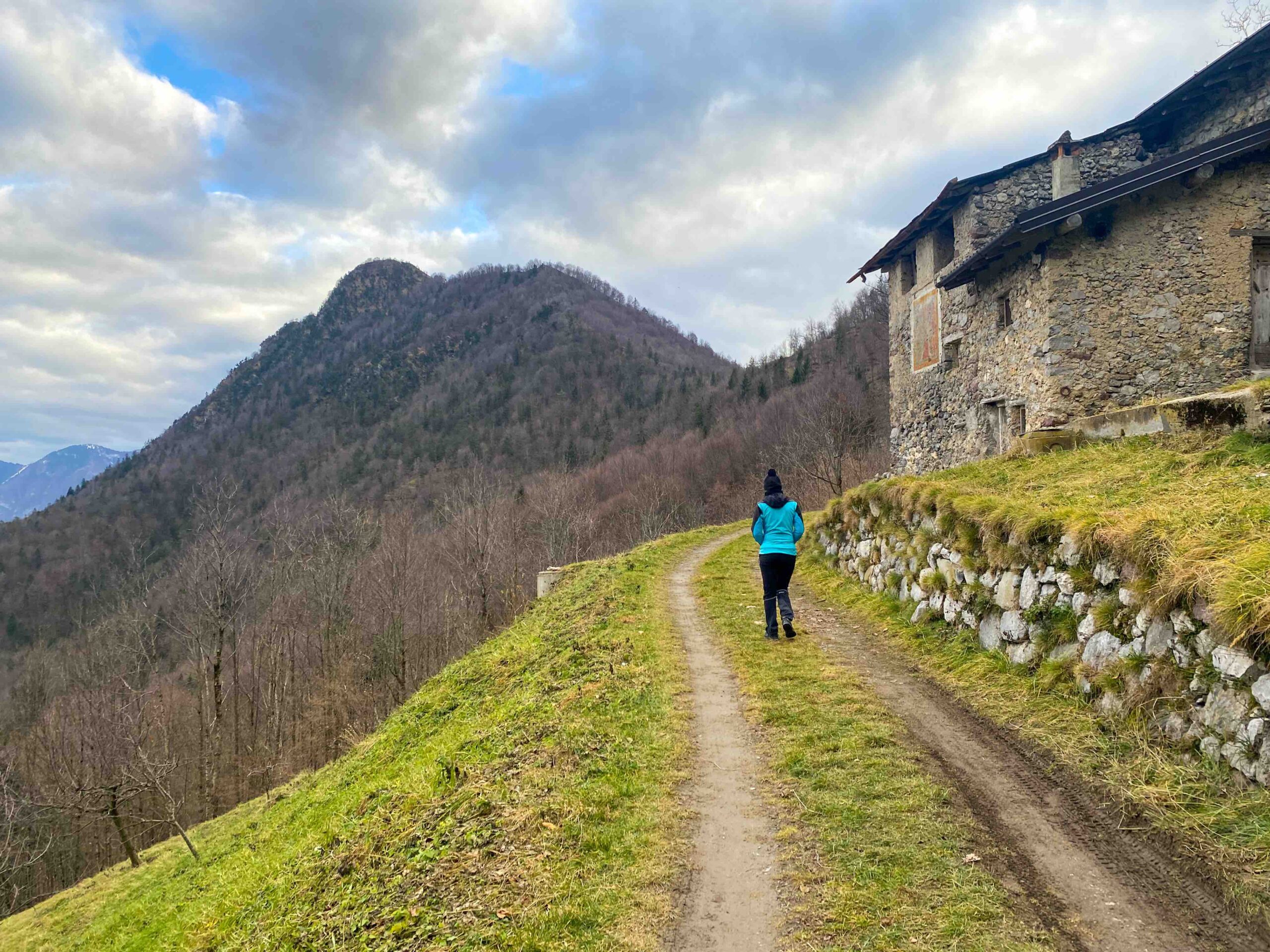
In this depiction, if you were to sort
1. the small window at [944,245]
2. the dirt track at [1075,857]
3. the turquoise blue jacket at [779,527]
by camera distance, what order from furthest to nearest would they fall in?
the small window at [944,245] < the turquoise blue jacket at [779,527] < the dirt track at [1075,857]

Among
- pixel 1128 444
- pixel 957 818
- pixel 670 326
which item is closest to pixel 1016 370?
pixel 1128 444

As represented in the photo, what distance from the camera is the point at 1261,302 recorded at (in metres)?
12.9

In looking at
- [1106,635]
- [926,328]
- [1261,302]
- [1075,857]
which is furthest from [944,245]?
[1075,857]

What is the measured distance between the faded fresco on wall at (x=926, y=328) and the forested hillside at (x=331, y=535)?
27.4 ft

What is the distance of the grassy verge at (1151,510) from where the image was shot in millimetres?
4551

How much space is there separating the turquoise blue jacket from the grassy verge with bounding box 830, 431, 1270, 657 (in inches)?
81.3

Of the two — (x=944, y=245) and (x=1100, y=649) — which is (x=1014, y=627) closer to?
(x=1100, y=649)

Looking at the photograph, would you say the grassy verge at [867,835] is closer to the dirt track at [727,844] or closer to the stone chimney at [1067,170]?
the dirt track at [727,844]

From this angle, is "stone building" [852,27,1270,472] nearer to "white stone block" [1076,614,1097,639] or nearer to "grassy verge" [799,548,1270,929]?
"grassy verge" [799,548,1270,929]

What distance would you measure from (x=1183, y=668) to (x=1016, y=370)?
11.7 metres

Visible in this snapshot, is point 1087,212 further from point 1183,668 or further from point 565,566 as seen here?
point 565,566

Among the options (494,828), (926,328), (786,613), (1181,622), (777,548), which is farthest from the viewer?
(926,328)

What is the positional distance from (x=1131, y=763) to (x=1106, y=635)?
3.90 feet

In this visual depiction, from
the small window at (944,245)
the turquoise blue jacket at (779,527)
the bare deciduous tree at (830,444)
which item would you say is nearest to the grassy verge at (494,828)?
the turquoise blue jacket at (779,527)
